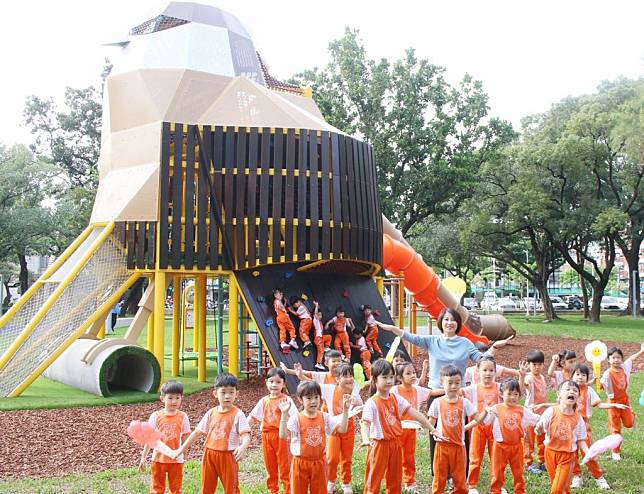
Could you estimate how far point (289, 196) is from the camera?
1466 centimetres

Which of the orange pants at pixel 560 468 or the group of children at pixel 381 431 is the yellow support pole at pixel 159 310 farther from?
the orange pants at pixel 560 468

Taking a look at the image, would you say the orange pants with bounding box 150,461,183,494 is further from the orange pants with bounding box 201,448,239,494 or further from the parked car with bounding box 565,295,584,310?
the parked car with bounding box 565,295,584,310

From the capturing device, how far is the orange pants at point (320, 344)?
14281mm

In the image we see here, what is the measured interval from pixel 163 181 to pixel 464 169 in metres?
21.8

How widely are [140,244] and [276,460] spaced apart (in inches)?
336

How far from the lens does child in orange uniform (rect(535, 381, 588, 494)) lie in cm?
638

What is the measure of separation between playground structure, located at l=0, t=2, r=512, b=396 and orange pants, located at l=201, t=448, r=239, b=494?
747 cm

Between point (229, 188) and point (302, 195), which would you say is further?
point (302, 195)

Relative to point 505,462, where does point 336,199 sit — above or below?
above

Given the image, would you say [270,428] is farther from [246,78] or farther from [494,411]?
[246,78]

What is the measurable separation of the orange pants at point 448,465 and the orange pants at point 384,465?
1.23 feet

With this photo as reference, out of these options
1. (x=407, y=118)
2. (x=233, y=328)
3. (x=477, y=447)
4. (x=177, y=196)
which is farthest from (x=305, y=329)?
(x=407, y=118)

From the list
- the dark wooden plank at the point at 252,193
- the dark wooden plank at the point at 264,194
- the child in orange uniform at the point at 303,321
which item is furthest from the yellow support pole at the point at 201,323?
the child in orange uniform at the point at 303,321

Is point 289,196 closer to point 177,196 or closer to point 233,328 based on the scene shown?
point 177,196
